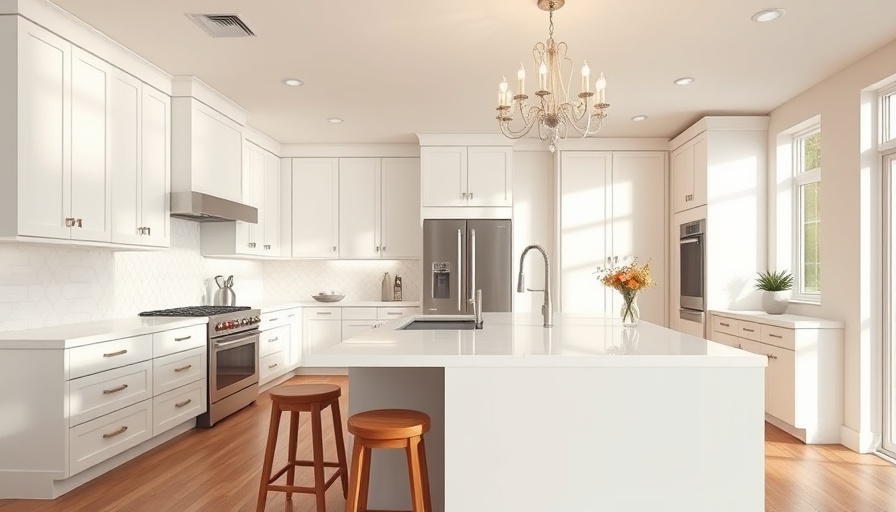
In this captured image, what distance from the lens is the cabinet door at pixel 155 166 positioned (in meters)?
4.21

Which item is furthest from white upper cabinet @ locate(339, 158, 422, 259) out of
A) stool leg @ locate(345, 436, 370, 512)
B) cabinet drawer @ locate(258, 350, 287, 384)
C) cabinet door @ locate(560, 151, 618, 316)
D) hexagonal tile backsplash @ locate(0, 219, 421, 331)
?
stool leg @ locate(345, 436, 370, 512)

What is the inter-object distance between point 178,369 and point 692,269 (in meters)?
4.41

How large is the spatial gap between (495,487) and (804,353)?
3021 mm

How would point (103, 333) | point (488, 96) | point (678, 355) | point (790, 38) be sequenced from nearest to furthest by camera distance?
1. point (678, 355)
2. point (103, 333)
3. point (790, 38)
4. point (488, 96)

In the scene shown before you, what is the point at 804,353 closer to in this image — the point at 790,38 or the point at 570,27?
the point at 790,38

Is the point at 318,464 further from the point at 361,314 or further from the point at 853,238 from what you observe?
the point at 361,314

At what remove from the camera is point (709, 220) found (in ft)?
17.8

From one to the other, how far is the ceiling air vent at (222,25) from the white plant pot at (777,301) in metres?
4.15

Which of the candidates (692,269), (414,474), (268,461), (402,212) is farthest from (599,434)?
(402,212)

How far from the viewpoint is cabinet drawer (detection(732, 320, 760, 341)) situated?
15.5ft

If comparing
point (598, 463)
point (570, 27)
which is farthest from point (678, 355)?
point (570, 27)

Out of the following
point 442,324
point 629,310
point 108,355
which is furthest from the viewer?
point 442,324

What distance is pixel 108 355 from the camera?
348cm

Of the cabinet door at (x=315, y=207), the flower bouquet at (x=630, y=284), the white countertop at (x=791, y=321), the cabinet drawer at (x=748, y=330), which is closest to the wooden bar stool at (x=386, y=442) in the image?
the flower bouquet at (x=630, y=284)
